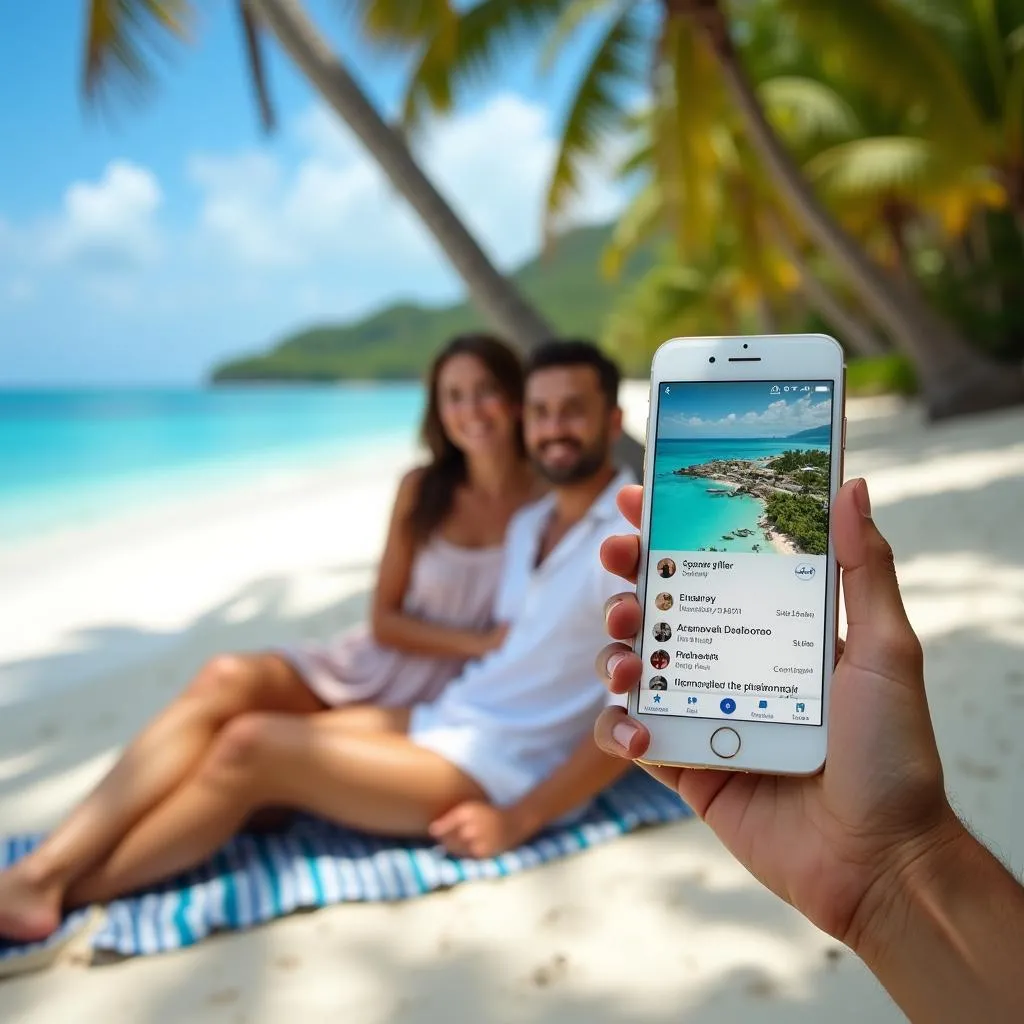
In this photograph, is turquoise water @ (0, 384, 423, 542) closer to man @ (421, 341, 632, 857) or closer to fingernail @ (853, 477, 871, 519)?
man @ (421, 341, 632, 857)

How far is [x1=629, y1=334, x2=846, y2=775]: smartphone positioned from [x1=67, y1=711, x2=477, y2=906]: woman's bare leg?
46.3 inches

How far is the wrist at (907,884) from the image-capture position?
125cm

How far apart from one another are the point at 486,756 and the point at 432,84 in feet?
23.0

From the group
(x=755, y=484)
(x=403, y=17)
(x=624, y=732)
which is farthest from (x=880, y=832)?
(x=403, y=17)

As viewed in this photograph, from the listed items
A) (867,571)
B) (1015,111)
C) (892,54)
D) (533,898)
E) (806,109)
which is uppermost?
(806,109)

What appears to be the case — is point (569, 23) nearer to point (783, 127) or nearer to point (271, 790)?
point (783, 127)

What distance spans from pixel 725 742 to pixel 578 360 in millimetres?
1430

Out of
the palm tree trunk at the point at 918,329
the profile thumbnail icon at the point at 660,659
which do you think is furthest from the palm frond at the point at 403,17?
the profile thumbnail icon at the point at 660,659

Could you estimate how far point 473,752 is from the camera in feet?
8.56

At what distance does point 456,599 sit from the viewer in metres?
3.15

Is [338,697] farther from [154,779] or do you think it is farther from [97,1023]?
[97,1023]

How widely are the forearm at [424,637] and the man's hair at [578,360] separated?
809 mm

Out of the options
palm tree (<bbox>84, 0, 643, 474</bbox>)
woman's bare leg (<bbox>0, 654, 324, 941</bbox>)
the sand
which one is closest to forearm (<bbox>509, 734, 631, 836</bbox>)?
the sand

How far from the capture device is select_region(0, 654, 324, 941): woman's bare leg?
232 centimetres
